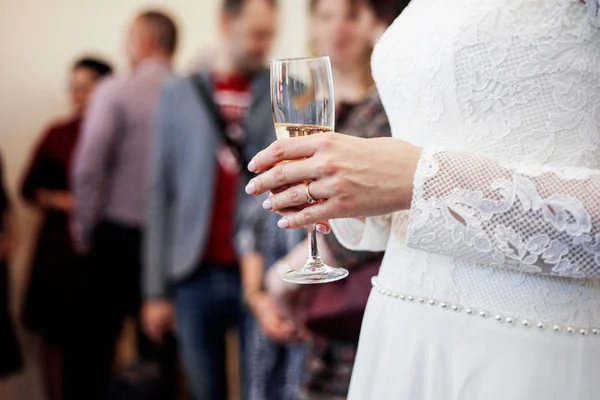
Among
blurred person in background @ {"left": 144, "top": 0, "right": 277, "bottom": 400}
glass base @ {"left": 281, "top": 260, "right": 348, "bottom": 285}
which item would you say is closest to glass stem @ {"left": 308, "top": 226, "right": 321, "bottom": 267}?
glass base @ {"left": 281, "top": 260, "right": 348, "bottom": 285}

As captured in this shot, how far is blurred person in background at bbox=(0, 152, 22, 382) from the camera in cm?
351

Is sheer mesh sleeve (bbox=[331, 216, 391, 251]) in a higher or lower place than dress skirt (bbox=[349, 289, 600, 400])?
higher

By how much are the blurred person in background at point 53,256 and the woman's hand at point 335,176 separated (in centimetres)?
307

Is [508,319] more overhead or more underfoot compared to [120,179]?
more overhead

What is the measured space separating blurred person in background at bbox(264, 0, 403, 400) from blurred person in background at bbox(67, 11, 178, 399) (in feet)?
4.48

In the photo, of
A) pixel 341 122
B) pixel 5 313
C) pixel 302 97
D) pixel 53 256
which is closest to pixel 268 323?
pixel 341 122

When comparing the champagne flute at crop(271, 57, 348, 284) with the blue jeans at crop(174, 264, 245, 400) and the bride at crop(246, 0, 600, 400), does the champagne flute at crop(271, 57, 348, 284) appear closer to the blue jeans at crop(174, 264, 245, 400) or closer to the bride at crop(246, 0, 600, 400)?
the bride at crop(246, 0, 600, 400)

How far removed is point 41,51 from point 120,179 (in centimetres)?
118

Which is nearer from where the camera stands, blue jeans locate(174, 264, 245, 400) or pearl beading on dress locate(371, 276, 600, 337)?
pearl beading on dress locate(371, 276, 600, 337)

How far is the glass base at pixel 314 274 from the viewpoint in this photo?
36.6 inches

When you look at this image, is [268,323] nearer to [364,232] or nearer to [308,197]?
[364,232]

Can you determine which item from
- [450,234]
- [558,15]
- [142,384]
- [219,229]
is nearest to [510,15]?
[558,15]

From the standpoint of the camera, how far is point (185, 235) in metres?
2.71

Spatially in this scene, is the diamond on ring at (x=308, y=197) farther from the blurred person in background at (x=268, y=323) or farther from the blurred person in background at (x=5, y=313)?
the blurred person in background at (x=5, y=313)
